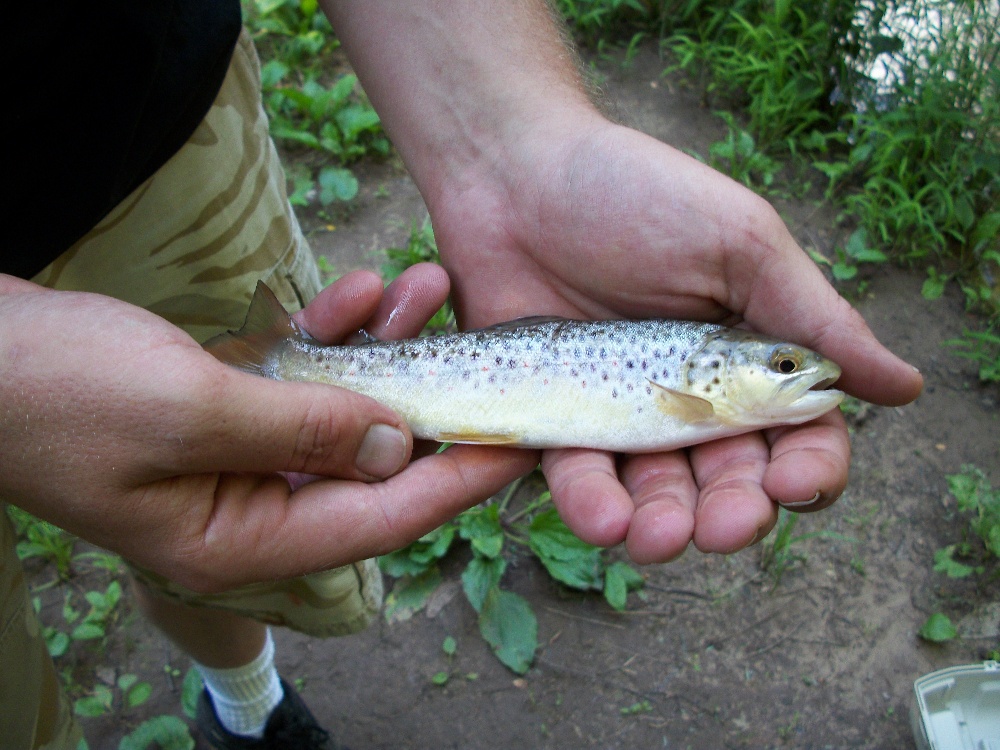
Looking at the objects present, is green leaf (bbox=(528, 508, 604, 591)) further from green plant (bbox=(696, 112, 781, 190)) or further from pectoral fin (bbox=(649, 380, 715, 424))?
green plant (bbox=(696, 112, 781, 190))

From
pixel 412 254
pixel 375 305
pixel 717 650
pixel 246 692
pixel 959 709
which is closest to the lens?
pixel 375 305

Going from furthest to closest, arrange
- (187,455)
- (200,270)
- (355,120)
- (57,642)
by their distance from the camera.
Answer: (355,120) < (57,642) < (200,270) < (187,455)

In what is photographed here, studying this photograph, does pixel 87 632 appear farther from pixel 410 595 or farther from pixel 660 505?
pixel 660 505

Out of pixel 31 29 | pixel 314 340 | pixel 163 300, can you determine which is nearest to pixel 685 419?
pixel 314 340

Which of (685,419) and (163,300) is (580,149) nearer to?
(685,419)

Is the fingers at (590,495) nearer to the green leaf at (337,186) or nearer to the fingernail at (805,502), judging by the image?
the fingernail at (805,502)

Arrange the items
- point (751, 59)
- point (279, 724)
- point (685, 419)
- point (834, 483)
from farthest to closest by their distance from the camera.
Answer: point (751, 59) → point (279, 724) → point (685, 419) → point (834, 483)

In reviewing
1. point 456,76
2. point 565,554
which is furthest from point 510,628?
point 456,76
